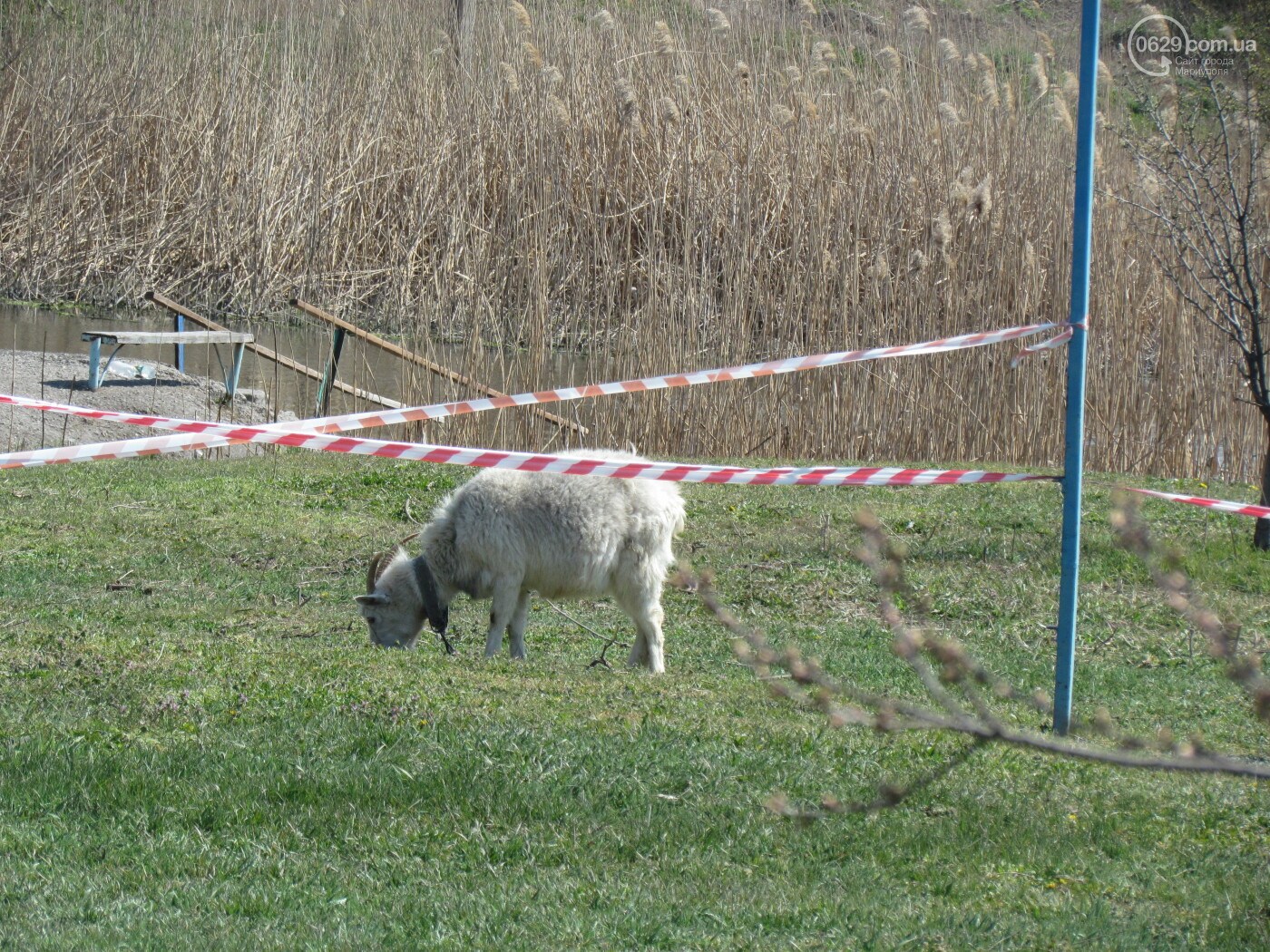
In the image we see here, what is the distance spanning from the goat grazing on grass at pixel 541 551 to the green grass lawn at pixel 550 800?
0.42 meters

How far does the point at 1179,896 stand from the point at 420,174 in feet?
48.7

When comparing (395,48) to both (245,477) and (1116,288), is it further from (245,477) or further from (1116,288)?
(1116,288)

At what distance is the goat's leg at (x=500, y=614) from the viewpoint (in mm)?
7570

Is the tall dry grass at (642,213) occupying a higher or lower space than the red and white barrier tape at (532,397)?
higher

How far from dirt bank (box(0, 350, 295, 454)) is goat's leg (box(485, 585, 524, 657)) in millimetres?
6743

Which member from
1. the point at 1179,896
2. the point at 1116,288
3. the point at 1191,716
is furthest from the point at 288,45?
the point at 1179,896

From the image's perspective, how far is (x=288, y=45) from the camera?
19328 mm

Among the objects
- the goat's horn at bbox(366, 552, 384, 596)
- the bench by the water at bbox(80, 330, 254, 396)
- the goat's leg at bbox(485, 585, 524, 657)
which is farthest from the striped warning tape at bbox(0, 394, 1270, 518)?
the bench by the water at bbox(80, 330, 254, 396)

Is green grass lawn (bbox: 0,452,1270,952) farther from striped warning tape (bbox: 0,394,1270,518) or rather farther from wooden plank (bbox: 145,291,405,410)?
wooden plank (bbox: 145,291,405,410)

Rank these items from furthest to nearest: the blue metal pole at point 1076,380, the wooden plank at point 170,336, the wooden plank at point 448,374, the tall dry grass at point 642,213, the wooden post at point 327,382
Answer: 1. the wooden plank at point 170,336
2. the tall dry grass at point 642,213
3. the wooden post at point 327,382
4. the wooden plank at point 448,374
5. the blue metal pole at point 1076,380

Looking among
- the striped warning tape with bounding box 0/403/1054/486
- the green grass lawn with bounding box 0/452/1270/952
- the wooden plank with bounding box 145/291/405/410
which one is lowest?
the green grass lawn with bounding box 0/452/1270/952

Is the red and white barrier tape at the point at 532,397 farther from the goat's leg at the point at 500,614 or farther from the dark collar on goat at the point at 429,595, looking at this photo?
the goat's leg at the point at 500,614

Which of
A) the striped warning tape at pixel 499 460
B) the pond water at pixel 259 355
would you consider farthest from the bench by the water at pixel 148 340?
the striped warning tape at pixel 499 460

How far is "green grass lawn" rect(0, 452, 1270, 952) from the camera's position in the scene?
157 inches
